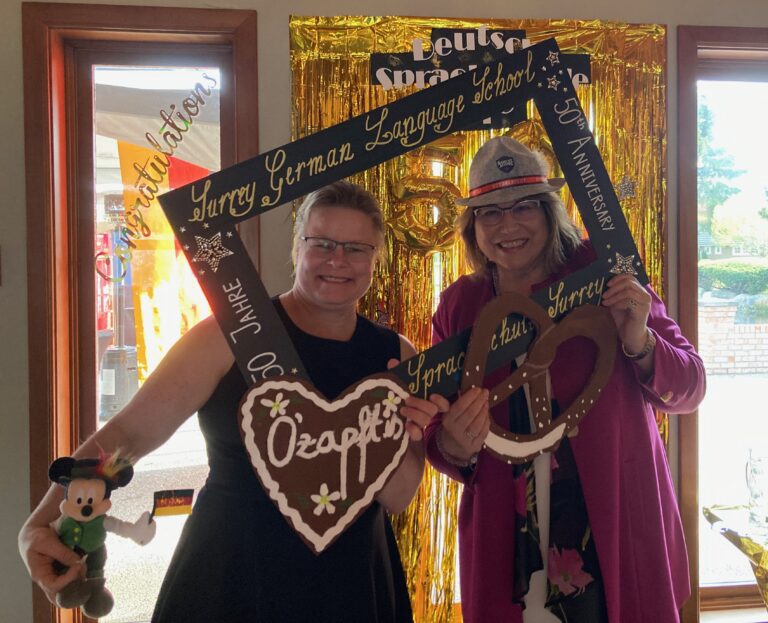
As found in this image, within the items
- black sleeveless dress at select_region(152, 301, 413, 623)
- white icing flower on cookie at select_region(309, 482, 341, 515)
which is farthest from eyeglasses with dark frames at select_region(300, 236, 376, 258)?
white icing flower on cookie at select_region(309, 482, 341, 515)

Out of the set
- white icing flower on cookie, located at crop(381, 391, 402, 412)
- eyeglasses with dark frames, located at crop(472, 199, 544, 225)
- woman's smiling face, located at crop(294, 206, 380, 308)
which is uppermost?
eyeglasses with dark frames, located at crop(472, 199, 544, 225)

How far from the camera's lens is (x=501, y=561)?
1215mm

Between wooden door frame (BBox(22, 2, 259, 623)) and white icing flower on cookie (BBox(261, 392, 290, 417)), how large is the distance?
859 mm

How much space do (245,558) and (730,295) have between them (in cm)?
187

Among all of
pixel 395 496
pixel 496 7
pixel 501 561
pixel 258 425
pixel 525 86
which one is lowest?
pixel 501 561

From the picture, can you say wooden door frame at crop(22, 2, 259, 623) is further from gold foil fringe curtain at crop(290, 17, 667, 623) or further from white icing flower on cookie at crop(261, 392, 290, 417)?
white icing flower on cookie at crop(261, 392, 290, 417)

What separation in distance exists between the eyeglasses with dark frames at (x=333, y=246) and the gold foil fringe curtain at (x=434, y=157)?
663 mm

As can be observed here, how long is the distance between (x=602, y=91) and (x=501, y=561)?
139 cm

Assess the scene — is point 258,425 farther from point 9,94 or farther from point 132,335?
point 9,94

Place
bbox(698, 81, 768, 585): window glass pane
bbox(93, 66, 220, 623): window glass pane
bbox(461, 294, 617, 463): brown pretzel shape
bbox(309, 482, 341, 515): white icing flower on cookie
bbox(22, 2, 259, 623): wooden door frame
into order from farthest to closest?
1. bbox(698, 81, 768, 585): window glass pane
2. bbox(93, 66, 220, 623): window glass pane
3. bbox(22, 2, 259, 623): wooden door frame
4. bbox(461, 294, 617, 463): brown pretzel shape
5. bbox(309, 482, 341, 515): white icing flower on cookie

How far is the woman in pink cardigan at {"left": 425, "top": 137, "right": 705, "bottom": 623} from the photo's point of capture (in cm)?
117

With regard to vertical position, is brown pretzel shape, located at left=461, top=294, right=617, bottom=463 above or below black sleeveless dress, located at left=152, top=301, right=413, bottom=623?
above

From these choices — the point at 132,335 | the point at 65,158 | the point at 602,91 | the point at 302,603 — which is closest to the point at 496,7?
the point at 602,91

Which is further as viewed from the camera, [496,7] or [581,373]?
[496,7]
